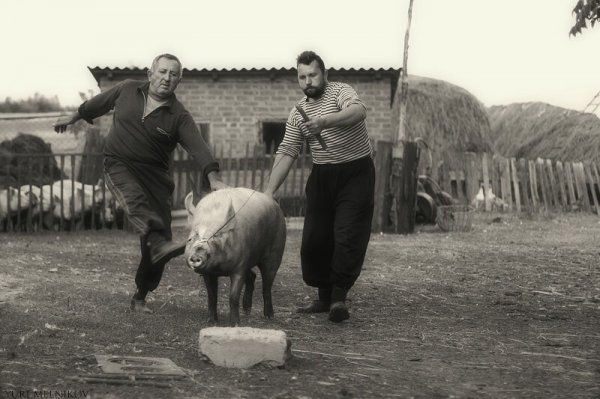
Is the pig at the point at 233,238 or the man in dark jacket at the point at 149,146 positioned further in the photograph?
the man in dark jacket at the point at 149,146

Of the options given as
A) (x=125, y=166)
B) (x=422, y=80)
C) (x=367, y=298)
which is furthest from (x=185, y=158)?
(x=422, y=80)

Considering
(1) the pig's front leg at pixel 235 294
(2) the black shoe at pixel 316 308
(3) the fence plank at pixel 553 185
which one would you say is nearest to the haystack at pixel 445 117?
(3) the fence plank at pixel 553 185

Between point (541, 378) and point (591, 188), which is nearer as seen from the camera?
point (541, 378)

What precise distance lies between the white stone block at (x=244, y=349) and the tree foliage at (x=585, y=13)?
431 cm

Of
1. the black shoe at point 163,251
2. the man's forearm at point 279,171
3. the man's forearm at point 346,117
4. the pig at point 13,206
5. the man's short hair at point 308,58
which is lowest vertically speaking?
the pig at point 13,206

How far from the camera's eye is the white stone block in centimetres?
480

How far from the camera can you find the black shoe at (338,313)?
21.0 ft

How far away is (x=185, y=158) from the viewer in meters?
16.2

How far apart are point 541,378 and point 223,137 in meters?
14.8

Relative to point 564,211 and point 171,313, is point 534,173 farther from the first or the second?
point 171,313

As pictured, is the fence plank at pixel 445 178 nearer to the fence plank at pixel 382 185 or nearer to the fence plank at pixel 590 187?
the fence plank at pixel 590 187

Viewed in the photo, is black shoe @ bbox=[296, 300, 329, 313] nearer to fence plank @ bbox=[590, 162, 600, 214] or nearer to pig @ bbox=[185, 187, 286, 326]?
pig @ bbox=[185, 187, 286, 326]

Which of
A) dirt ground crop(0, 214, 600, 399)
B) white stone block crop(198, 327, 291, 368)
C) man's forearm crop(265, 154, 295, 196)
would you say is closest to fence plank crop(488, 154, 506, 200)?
dirt ground crop(0, 214, 600, 399)

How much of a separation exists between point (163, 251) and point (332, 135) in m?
1.48
